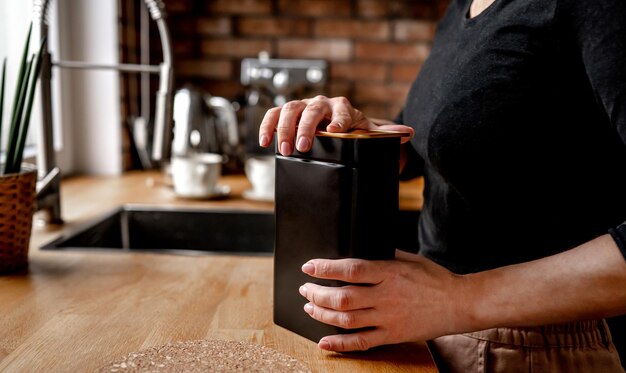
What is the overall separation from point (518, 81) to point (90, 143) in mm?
1490

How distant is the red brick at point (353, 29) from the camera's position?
2227mm

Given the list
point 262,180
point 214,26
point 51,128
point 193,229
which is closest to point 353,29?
point 214,26

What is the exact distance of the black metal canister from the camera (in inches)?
22.7

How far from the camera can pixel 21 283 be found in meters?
0.83

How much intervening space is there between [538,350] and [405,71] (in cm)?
168

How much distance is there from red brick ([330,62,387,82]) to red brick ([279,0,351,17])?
198mm

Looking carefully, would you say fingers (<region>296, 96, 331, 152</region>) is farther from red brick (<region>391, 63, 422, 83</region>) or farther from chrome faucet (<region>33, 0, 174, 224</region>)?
red brick (<region>391, 63, 422, 83</region>)

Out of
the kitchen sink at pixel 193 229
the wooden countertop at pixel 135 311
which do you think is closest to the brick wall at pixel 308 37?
the kitchen sink at pixel 193 229

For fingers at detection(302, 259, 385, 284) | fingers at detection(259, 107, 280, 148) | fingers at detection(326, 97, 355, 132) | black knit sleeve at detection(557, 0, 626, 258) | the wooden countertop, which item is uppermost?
black knit sleeve at detection(557, 0, 626, 258)

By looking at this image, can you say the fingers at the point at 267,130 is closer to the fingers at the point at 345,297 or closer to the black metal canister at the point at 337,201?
the black metal canister at the point at 337,201

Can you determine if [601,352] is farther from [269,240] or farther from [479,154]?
[269,240]

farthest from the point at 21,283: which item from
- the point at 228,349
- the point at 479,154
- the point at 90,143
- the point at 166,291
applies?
the point at 90,143

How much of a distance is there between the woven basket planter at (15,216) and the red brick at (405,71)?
1.63 meters

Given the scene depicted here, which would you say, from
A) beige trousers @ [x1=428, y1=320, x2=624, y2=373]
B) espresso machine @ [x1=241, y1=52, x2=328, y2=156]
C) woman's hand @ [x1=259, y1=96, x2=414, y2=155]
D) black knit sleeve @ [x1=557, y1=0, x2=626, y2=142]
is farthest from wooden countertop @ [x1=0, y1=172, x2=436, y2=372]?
espresso machine @ [x1=241, y1=52, x2=328, y2=156]
